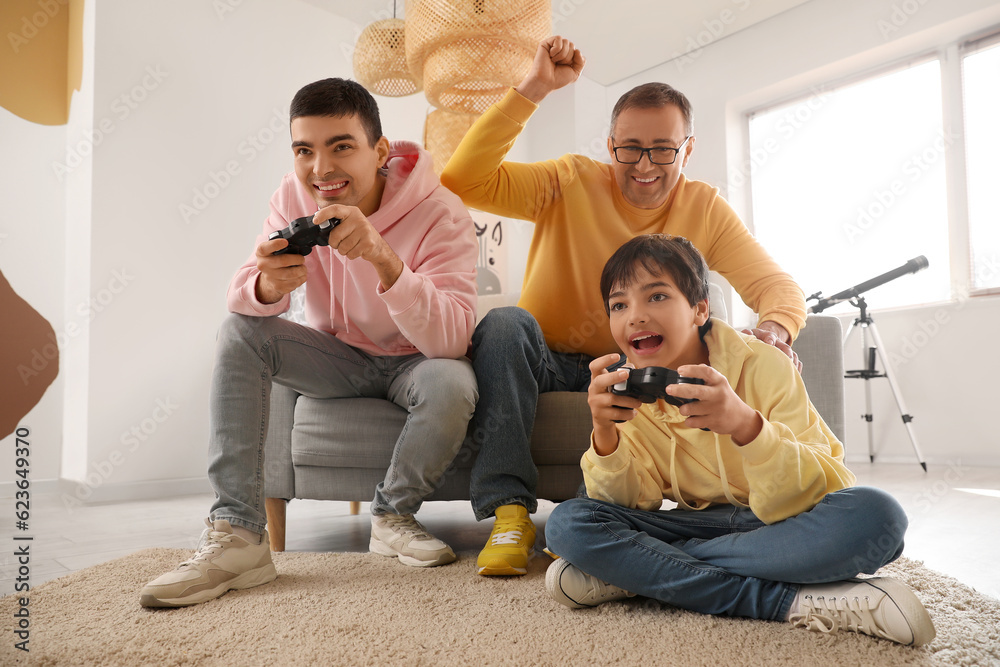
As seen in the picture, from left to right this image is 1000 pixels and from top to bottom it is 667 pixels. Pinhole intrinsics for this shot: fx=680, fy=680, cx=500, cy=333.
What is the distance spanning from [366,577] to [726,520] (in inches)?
24.3

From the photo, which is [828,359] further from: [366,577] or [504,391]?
[366,577]

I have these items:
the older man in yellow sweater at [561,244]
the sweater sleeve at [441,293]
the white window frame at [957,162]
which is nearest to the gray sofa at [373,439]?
the older man in yellow sweater at [561,244]

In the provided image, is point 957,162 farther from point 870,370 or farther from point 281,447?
point 281,447

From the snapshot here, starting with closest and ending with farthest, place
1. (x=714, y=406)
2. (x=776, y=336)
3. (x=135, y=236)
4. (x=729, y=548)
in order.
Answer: (x=714, y=406) < (x=729, y=548) < (x=776, y=336) < (x=135, y=236)

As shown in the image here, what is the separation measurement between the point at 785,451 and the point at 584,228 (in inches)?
32.1

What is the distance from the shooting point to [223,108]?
10.4 feet

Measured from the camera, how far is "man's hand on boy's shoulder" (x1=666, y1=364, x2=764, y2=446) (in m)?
0.82

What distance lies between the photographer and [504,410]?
4.36 ft

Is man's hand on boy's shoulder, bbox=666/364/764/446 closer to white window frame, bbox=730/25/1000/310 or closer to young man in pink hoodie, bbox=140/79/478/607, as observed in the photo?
young man in pink hoodie, bbox=140/79/478/607

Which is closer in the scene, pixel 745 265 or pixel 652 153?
pixel 652 153

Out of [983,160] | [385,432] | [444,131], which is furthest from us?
[983,160]

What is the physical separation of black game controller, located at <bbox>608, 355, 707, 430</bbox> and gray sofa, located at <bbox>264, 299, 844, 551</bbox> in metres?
0.58

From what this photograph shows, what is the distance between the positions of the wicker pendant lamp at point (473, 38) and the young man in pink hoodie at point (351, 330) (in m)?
0.43

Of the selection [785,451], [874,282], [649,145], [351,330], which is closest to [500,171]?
[649,145]
